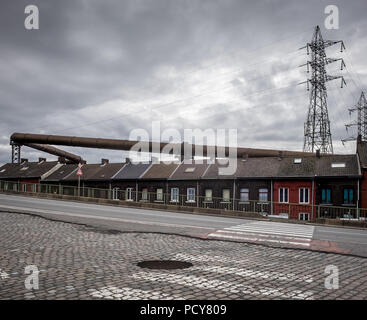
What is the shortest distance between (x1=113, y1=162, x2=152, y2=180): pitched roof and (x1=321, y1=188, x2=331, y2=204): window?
22.3m

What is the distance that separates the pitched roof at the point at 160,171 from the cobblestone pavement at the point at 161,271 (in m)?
31.5

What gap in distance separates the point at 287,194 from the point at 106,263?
30119 mm

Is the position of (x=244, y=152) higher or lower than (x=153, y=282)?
higher

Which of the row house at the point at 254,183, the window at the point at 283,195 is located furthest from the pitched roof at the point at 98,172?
the window at the point at 283,195

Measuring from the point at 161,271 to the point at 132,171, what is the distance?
39.9 m

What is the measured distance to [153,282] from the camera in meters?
5.63

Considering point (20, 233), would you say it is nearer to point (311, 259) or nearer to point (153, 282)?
point (153, 282)

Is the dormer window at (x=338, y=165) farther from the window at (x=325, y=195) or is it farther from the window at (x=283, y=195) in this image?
the window at (x=283, y=195)

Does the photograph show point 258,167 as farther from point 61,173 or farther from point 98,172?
point 61,173

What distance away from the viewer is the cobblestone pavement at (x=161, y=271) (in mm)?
5102

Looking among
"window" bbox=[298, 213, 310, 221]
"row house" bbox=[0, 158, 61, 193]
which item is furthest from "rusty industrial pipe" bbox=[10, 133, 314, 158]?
"row house" bbox=[0, 158, 61, 193]

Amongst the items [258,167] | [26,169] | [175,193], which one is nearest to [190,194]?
[175,193]
